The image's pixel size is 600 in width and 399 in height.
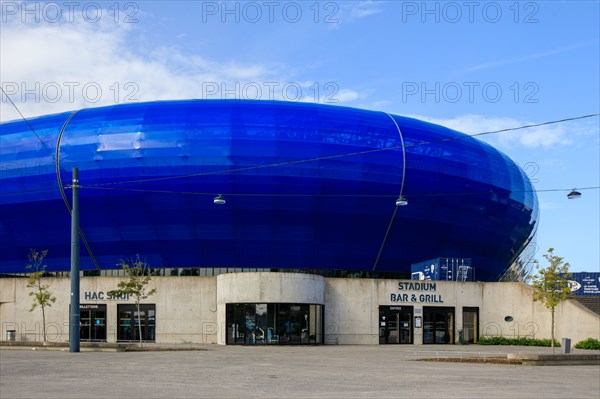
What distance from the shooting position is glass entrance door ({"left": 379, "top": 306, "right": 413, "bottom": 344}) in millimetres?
50969

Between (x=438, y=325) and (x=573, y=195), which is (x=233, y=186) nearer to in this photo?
(x=438, y=325)

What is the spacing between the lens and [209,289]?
164 ft

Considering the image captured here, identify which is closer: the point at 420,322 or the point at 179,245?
the point at 420,322

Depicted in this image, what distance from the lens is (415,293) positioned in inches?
2045

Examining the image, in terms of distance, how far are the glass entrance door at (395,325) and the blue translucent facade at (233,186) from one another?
8338 mm

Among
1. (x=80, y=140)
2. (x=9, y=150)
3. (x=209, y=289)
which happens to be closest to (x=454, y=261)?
(x=209, y=289)

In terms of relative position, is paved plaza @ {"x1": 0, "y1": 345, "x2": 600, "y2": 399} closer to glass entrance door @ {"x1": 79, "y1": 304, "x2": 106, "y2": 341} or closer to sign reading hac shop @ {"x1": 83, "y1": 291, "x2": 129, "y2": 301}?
sign reading hac shop @ {"x1": 83, "y1": 291, "x2": 129, "y2": 301}

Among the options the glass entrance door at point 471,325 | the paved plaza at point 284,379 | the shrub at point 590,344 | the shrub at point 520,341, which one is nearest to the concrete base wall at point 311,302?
the glass entrance door at point 471,325

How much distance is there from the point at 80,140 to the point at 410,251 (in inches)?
1020

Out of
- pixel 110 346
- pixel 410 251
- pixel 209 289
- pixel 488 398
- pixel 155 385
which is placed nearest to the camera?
pixel 488 398

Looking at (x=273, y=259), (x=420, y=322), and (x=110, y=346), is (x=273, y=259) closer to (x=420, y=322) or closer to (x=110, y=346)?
(x=420, y=322)

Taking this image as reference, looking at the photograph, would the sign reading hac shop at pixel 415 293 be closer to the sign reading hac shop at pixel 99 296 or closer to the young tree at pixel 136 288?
the young tree at pixel 136 288

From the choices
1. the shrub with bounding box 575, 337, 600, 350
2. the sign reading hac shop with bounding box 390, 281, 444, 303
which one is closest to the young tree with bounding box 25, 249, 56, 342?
the sign reading hac shop with bounding box 390, 281, 444, 303

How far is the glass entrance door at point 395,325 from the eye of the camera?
50969mm
